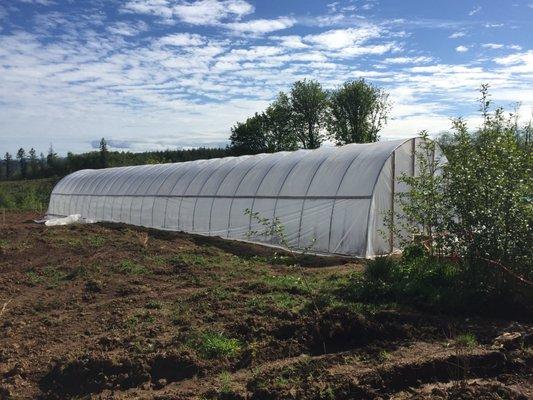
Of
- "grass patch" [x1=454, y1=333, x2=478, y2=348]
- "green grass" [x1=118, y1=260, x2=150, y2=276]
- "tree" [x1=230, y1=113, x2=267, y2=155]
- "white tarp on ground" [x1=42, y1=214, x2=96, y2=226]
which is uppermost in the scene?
"tree" [x1=230, y1=113, x2=267, y2=155]

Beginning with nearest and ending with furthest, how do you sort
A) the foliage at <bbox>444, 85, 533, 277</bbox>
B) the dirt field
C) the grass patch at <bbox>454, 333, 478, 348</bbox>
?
the dirt field → the grass patch at <bbox>454, 333, 478, 348</bbox> → the foliage at <bbox>444, 85, 533, 277</bbox>

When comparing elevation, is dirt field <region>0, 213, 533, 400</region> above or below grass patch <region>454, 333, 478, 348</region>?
below

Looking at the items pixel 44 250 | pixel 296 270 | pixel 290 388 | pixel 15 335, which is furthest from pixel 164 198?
pixel 290 388

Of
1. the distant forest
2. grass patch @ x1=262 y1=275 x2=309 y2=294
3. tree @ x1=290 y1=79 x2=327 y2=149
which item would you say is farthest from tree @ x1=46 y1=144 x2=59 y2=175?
grass patch @ x1=262 y1=275 x2=309 y2=294

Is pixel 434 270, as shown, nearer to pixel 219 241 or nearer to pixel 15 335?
pixel 15 335

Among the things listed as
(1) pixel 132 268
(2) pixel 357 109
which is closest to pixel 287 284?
(1) pixel 132 268

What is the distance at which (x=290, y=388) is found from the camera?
474 centimetres

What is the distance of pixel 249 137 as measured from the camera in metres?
52.8

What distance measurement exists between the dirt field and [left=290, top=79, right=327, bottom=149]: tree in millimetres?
46649

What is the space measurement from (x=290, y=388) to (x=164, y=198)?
17.1 metres

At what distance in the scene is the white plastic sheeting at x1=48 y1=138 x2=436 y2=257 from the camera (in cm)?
1345

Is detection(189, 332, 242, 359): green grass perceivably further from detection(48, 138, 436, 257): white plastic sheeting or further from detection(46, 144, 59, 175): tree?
detection(46, 144, 59, 175): tree

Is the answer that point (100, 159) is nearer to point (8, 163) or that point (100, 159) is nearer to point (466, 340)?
point (8, 163)

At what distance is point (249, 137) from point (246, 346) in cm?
4767
